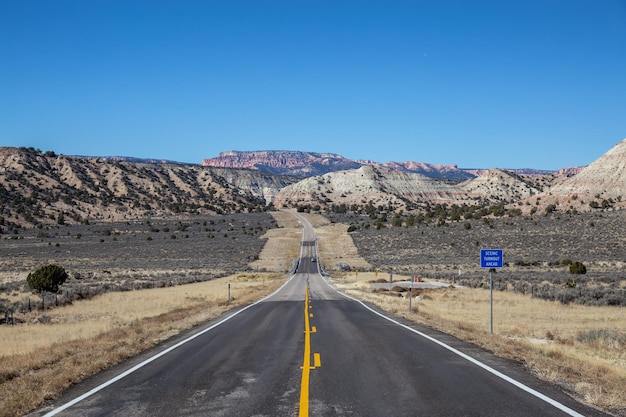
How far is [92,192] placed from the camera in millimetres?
153250

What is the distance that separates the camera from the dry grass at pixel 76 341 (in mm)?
9005

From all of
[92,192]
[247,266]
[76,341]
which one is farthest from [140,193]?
[76,341]

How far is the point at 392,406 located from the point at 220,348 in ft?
22.1

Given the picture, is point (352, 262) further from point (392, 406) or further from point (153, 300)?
point (392, 406)

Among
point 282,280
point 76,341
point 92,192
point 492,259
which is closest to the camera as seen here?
point 76,341

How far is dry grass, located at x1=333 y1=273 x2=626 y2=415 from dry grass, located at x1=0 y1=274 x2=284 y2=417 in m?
8.59

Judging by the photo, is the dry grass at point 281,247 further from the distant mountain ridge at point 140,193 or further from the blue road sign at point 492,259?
the blue road sign at point 492,259

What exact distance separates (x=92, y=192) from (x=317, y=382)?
15842 centimetres

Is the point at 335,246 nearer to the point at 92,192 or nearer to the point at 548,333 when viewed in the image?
the point at 92,192

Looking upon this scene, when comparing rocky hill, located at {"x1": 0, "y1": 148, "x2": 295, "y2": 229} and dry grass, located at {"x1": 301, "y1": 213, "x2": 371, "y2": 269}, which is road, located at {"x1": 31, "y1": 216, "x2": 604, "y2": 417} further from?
rocky hill, located at {"x1": 0, "y1": 148, "x2": 295, "y2": 229}

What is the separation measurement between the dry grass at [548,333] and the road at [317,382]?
0.61 meters

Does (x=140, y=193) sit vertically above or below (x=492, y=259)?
above

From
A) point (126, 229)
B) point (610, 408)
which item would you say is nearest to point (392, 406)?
point (610, 408)

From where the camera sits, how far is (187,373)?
9953 mm
